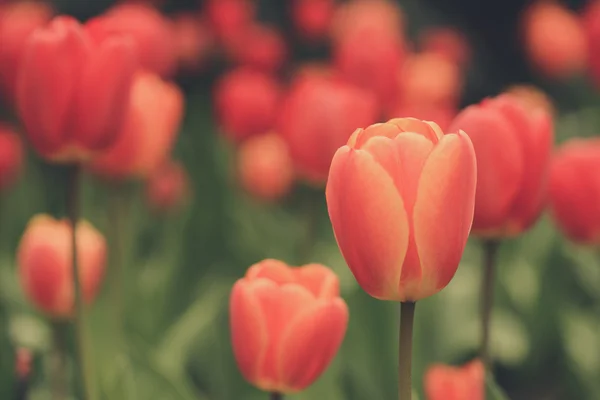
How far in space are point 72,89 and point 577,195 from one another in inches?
24.9

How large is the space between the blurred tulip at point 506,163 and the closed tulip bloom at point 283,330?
181 mm

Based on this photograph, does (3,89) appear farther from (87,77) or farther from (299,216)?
(87,77)

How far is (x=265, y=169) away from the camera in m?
1.97

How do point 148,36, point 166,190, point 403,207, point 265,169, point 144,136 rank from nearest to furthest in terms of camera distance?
point 403,207 → point 144,136 → point 148,36 → point 265,169 → point 166,190

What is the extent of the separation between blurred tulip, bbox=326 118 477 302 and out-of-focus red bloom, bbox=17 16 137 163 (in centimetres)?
33

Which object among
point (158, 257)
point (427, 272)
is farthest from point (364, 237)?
point (158, 257)

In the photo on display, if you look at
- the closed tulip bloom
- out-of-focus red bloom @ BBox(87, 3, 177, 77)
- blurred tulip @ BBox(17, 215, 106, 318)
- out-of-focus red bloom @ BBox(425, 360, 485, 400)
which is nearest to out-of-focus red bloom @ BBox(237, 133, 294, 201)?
out-of-focus red bloom @ BBox(87, 3, 177, 77)

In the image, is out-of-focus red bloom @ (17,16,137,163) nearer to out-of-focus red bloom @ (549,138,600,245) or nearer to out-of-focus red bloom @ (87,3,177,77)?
out-of-focus red bloom @ (549,138,600,245)

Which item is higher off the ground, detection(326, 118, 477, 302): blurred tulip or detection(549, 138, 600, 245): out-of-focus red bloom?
detection(326, 118, 477, 302): blurred tulip

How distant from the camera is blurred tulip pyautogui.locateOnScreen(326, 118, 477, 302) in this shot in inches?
22.5

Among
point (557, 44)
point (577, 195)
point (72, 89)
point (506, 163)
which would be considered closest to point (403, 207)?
point (506, 163)

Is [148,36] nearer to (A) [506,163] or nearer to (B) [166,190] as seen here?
(B) [166,190]

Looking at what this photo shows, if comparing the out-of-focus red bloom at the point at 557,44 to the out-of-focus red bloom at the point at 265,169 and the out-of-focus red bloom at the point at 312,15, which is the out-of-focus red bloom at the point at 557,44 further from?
the out-of-focus red bloom at the point at 265,169

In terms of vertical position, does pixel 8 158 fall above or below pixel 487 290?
below
